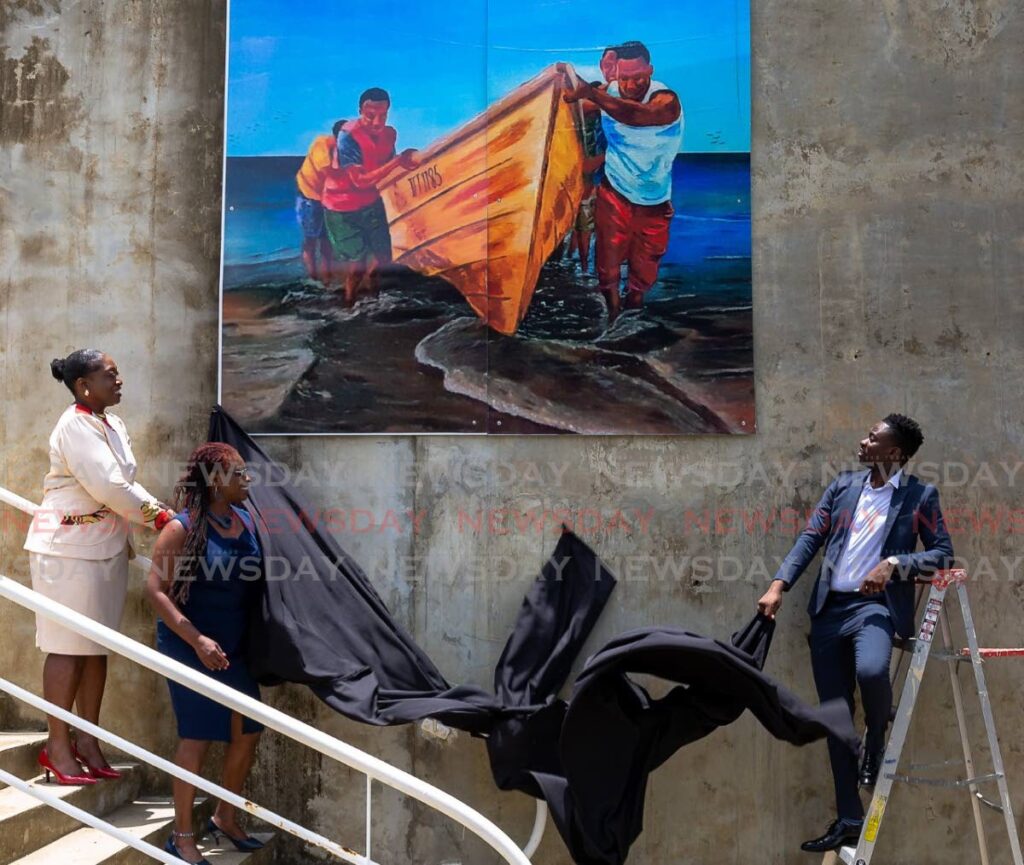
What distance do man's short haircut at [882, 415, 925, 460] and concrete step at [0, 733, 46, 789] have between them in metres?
3.80

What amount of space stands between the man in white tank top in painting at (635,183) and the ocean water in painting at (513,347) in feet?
0.21

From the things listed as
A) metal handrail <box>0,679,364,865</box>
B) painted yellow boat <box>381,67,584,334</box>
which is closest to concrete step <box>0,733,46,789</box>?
metal handrail <box>0,679,364,865</box>

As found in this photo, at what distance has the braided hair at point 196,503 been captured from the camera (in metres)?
4.12

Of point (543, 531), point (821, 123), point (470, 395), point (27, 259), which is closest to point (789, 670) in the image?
point (543, 531)

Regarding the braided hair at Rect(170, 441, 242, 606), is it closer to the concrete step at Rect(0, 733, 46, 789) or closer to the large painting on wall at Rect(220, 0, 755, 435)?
the large painting on wall at Rect(220, 0, 755, 435)

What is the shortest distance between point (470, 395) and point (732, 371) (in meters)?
1.21

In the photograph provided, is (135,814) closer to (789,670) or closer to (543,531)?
Result: (543,531)

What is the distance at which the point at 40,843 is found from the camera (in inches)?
154

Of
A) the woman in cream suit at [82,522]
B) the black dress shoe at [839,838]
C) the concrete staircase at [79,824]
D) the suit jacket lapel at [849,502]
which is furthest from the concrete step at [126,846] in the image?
the suit jacket lapel at [849,502]

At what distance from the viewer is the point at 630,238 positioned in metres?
5.03

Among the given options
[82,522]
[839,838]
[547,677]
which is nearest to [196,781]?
[82,522]

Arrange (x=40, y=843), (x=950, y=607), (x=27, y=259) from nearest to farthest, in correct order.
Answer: (x=40, y=843) → (x=950, y=607) → (x=27, y=259)

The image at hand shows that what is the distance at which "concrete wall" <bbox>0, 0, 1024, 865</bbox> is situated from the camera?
16.0 feet

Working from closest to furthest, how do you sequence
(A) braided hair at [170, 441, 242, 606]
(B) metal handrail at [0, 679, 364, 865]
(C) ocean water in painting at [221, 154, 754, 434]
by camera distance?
(B) metal handrail at [0, 679, 364, 865] < (A) braided hair at [170, 441, 242, 606] < (C) ocean water in painting at [221, 154, 754, 434]
